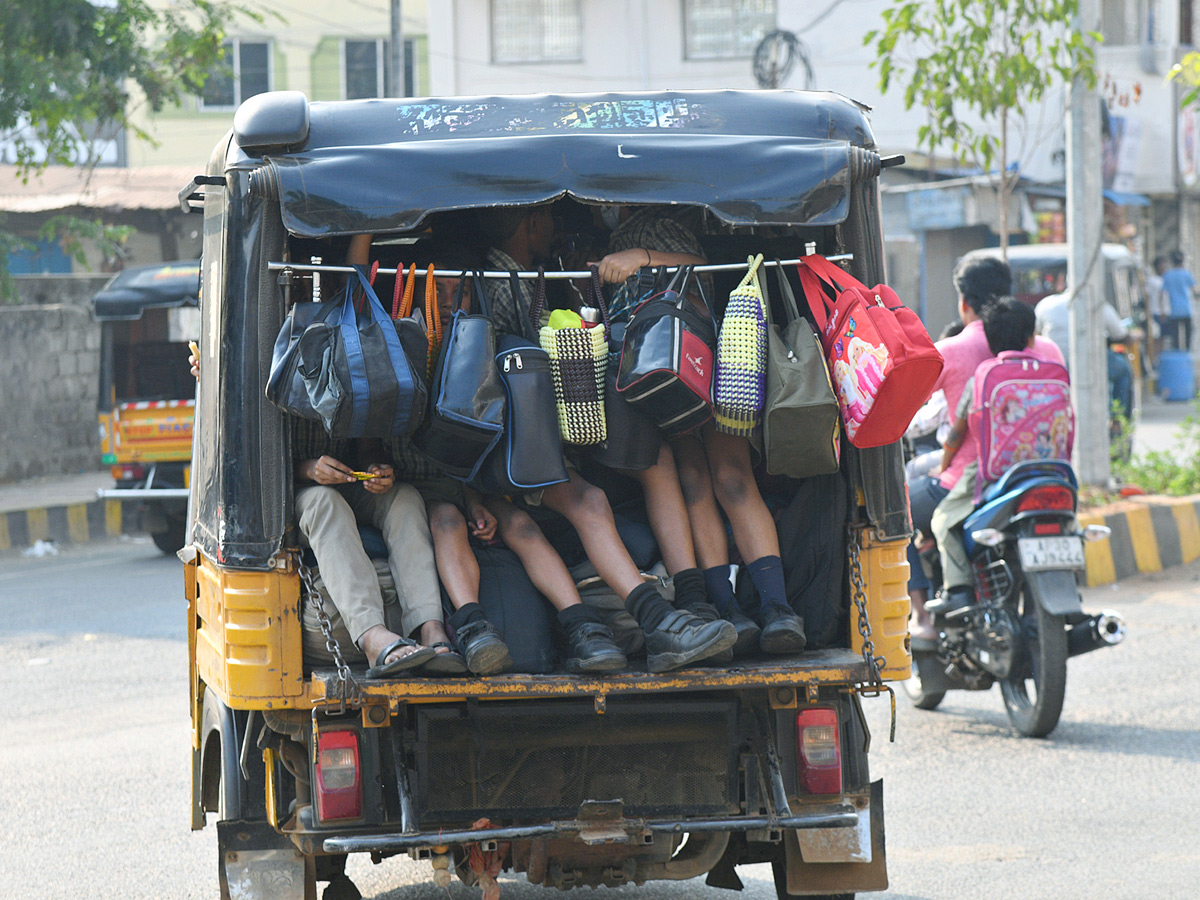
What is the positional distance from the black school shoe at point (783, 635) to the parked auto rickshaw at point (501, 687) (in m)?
0.08

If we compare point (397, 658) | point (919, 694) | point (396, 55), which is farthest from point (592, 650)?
point (396, 55)

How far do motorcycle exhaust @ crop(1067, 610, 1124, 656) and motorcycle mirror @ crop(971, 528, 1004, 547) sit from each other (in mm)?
458

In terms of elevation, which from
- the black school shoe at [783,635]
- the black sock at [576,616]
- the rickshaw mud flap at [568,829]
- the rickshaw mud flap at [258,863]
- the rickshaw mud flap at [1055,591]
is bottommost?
the rickshaw mud flap at [258,863]

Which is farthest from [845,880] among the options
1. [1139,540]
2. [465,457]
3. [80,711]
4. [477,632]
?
[1139,540]

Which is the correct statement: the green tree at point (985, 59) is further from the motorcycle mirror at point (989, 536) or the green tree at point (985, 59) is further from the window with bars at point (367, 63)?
the window with bars at point (367, 63)

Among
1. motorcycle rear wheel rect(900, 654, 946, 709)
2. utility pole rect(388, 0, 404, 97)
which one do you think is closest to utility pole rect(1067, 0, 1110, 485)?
motorcycle rear wheel rect(900, 654, 946, 709)

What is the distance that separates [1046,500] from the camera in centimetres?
573

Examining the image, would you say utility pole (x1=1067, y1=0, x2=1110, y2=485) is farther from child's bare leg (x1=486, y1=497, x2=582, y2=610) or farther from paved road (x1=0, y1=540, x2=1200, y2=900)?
child's bare leg (x1=486, y1=497, x2=582, y2=610)

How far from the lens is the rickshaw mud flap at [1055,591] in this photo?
5594 millimetres

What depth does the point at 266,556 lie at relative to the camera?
3635mm

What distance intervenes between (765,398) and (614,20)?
73.3 ft

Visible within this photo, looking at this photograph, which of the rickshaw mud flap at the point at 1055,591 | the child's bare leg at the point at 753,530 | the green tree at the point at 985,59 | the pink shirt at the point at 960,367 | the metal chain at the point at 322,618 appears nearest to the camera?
the metal chain at the point at 322,618

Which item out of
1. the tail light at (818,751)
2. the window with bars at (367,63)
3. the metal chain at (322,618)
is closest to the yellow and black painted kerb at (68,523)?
the metal chain at (322,618)

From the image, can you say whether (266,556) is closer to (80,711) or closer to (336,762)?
(336,762)
